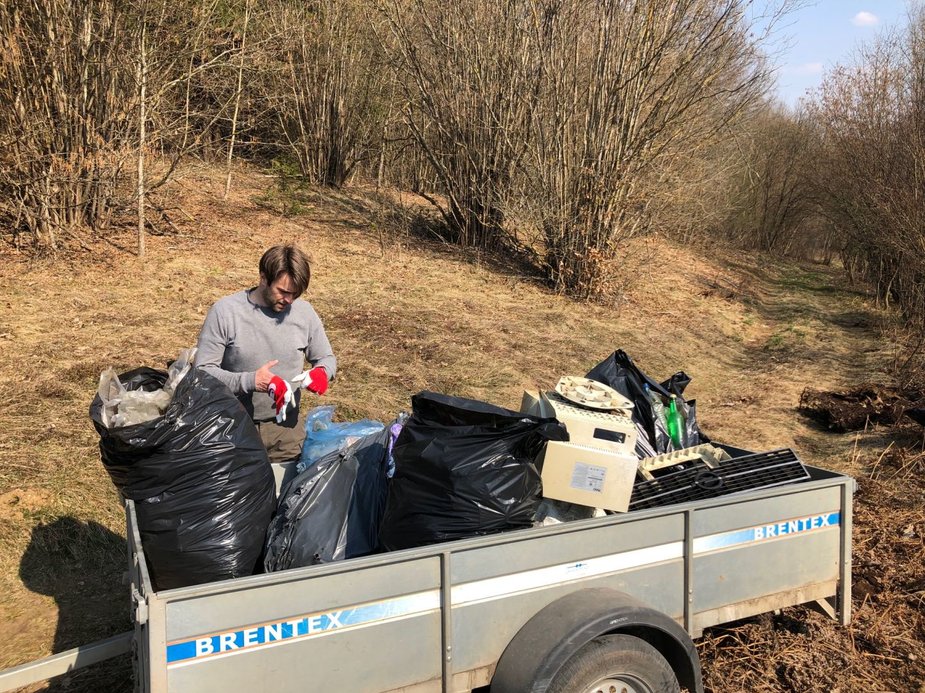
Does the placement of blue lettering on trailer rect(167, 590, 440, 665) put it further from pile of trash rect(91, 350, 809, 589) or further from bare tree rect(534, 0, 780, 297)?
bare tree rect(534, 0, 780, 297)

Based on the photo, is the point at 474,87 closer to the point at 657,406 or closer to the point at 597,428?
the point at 657,406

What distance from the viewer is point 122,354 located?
7.21 meters

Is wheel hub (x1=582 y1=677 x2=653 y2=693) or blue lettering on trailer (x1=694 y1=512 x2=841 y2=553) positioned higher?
blue lettering on trailer (x1=694 y1=512 x2=841 y2=553)

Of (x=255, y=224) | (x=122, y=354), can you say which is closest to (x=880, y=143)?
(x=255, y=224)

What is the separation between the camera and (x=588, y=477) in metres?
2.93

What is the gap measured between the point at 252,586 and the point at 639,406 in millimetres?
2593

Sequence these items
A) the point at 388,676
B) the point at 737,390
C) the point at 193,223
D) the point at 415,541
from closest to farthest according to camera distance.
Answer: the point at 388,676 < the point at 415,541 < the point at 737,390 < the point at 193,223

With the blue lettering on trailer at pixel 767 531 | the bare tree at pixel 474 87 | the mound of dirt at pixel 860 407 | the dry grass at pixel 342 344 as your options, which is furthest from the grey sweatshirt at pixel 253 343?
the bare tree at pixel 474 87

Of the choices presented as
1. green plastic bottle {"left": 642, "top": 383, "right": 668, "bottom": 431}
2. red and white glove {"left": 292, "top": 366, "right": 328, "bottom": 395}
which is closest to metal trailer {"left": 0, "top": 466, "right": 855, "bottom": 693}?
red and white glove {"left": 292, "top": 366, "right": 328, "bottom": 395}

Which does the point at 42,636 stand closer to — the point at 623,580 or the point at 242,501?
the point at 242,501

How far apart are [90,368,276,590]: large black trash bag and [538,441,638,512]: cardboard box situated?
3.83 ft

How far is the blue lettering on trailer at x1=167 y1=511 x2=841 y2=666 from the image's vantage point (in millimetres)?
2096

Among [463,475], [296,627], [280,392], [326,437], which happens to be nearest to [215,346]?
[280,392]

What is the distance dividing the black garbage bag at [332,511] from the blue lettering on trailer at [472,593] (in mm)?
551
